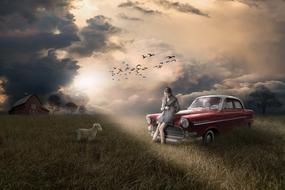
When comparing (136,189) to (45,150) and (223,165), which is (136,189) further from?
(45,150)

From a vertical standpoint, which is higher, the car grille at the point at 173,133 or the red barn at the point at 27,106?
the red barn at the point at 27,106

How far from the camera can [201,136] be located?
10586mm

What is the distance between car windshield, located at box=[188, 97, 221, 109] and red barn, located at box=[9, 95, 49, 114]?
53.9m

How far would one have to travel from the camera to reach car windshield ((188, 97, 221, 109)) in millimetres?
11938

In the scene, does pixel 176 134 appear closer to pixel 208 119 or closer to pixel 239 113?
pixel 208 119

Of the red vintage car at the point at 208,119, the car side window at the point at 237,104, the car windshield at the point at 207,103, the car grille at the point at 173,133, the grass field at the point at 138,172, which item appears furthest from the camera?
the car side window at the point at 237,104

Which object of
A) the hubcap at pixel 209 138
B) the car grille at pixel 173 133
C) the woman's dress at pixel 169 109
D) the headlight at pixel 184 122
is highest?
the woman's dress at pixel 169 109

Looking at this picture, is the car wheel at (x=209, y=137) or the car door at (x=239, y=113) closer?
the car wheel at (x=209, y=137)

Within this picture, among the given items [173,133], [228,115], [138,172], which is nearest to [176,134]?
[173,133]

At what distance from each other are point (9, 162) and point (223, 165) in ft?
14.0

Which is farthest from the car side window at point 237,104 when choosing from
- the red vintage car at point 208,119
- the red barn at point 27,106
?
the red barn at point 27,106

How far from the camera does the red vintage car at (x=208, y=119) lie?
34.3ft

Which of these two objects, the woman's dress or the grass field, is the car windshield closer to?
the woman's dress

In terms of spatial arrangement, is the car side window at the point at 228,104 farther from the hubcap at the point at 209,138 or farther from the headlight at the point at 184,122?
the headlight at the point at 184,122
